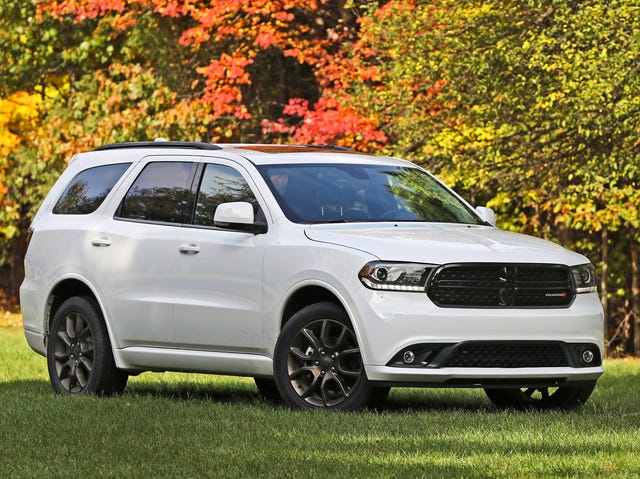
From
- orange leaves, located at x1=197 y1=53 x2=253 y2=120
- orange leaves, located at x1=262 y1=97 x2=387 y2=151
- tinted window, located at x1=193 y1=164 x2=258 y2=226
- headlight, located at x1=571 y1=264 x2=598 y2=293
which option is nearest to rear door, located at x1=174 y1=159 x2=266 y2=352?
tinted window, located at x1=193 y1=164 x2=258 y2=226

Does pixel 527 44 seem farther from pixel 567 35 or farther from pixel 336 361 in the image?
pixel 336 361

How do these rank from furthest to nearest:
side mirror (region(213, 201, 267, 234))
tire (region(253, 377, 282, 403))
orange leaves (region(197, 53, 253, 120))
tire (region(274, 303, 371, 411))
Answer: orange leaves (region(197, 53, 253, 120)), tire (region(253, 377, 282, 403)), side mirror (region(213, 201, 267, 234)), tire (region(274, 303, 371, 411))

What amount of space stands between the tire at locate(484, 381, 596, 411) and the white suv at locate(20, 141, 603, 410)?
2 centimetres

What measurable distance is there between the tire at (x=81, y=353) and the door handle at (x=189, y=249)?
110 cm

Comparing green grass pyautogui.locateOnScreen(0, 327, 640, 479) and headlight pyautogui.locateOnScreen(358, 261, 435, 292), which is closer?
green grass pyautogui.locateOnScreen(0, 327, 640, 479)

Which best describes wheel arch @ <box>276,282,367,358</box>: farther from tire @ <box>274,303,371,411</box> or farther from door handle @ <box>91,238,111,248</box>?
door handle @ <box>91,238,111,248</box>

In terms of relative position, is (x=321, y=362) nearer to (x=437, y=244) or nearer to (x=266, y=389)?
(x=437, y=244)

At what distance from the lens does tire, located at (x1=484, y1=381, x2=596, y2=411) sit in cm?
1136

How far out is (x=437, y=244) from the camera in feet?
34.6

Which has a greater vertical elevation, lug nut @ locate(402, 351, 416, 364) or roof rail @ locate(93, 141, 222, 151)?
roof rail @ locate(93, 141, 222, 151)

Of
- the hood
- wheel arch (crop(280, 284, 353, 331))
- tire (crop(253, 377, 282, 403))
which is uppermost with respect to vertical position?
the hood

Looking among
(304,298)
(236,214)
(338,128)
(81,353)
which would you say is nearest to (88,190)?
(81,353)

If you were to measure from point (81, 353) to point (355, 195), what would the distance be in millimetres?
2551

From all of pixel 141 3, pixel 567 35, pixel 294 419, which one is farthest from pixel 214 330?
pixel 141 3
